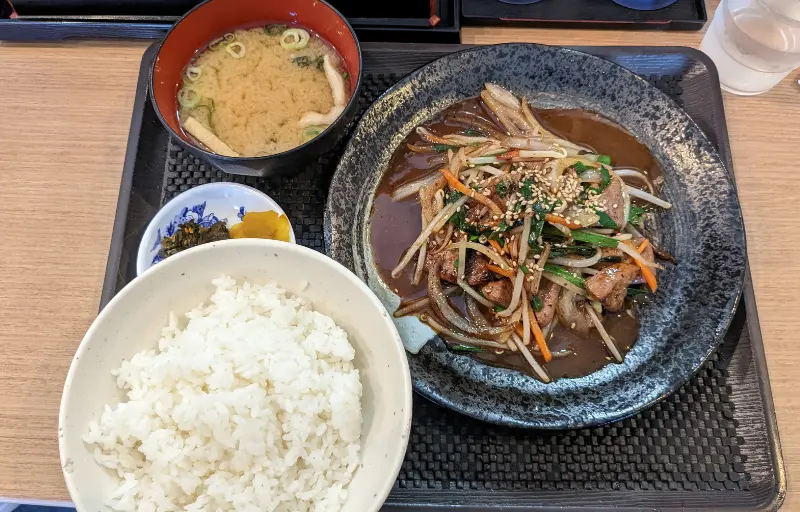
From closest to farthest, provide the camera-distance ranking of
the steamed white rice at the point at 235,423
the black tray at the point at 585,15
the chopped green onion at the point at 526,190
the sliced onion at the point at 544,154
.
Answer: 1. the steamed white rice at the point at 235,423
2. the chopped green onion at the point at 526,190
3. the sliced onion at the point at 544,154
4. the black tray at the point at 585,15

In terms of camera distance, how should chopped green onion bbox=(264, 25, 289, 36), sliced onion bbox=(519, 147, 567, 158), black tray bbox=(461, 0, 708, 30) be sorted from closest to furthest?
1. sliced onion bbox=(519, 147, 567, 158)
2. chopped green onion bbox=(264, 25, 289, 36)
3. black tray bbox=(461, 0, 708, 30)

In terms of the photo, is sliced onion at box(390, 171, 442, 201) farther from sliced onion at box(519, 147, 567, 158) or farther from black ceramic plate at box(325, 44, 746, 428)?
sliced onion at box(519, 147, 567, 158)

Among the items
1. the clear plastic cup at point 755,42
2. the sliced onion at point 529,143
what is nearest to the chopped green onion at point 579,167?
the sliced onion at point 529,143

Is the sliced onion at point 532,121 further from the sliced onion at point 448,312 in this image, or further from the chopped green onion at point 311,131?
the chopped green onion at point 311,131

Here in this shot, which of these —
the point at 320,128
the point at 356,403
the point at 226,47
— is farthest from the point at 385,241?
the point at 226,47

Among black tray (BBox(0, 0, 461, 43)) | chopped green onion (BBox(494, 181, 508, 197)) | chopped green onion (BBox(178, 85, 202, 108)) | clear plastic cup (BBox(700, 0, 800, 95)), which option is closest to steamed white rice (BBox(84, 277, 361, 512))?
chopped green onion (BBox(494, 181, 508, 197))

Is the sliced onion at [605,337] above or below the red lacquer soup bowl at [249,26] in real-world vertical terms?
below

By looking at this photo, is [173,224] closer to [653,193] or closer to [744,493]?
[653,193]
